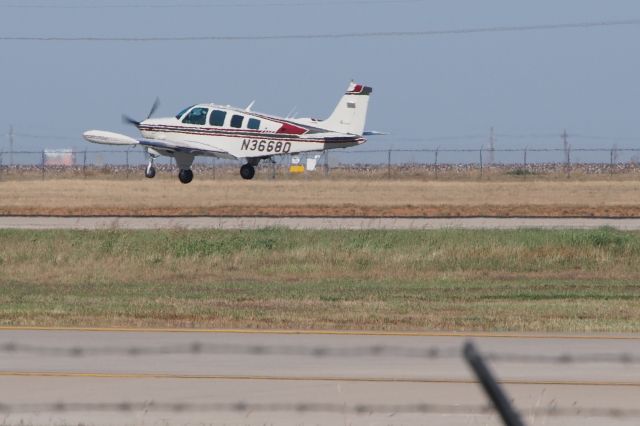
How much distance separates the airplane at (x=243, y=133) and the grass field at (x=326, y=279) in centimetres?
1920

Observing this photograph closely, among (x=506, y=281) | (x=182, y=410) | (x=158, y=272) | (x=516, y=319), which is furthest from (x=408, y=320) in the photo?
(x=158, y=272)

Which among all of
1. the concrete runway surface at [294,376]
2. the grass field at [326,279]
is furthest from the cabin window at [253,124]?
the concrete runway surface at [294,376]

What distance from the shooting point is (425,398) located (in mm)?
12023

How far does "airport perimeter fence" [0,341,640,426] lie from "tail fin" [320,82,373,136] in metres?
39.2

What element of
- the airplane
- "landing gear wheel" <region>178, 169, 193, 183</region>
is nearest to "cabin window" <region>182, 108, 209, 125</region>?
the airplane

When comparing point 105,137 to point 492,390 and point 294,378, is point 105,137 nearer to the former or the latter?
point 294,378

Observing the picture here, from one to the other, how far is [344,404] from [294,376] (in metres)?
1.56

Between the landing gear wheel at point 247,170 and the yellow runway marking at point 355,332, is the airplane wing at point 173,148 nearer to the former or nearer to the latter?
the landing gear wheel at point 247,170

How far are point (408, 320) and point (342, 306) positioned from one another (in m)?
2.59

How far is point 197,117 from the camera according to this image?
54.2m

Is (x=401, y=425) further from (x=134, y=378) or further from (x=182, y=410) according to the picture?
(x=134, y=378)

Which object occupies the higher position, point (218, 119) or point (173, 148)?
point (218, 119)

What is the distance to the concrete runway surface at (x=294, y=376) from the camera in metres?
11.1

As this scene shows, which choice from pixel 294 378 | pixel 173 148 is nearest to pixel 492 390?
pixel 294 378
